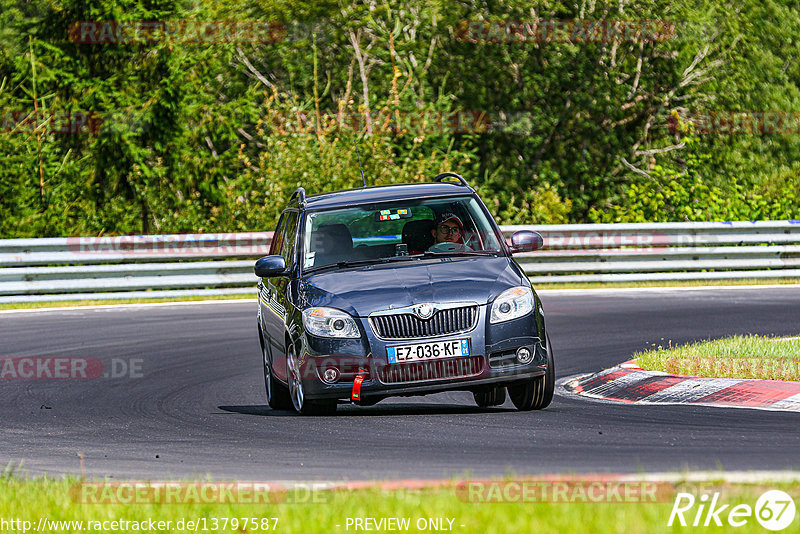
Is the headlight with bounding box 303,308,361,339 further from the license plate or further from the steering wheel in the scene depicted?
the steering wheel

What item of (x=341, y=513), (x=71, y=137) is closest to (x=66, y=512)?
(x=341, y=513)

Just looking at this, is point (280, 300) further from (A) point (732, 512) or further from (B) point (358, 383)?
(A) point (732, 512)

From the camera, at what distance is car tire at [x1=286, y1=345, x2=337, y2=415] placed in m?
10.0

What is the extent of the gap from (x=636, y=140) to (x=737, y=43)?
11.0 ft

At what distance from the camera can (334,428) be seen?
9.51 metres

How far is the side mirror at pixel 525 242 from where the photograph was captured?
34.9ft

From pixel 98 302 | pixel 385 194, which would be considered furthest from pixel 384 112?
pixel 385 194

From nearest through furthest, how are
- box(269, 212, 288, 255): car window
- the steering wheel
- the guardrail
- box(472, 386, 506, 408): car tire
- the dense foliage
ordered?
1. the steering wheel
2. box(472, 386, 506, 408): car tire
3. box(269, 212, 288, 255): car window
4. the guardrail
5. the dense foliage

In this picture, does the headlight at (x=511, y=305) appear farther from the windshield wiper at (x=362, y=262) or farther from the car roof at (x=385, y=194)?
the car roof at (x=385, y=194)

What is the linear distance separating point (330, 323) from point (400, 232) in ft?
4.88

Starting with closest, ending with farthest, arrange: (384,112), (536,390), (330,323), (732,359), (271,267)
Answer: (330,323) → (536,390) → (271,267) → (732,359) → (384,112)

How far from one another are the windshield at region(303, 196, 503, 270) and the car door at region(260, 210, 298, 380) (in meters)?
0.27

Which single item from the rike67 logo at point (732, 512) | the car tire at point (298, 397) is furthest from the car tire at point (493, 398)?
the rike67 logo at point (732, 512)

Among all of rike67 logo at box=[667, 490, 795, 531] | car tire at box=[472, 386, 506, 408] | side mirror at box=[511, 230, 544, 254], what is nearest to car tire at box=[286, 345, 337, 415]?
car tire at box=[472, 386, 506, 408]
